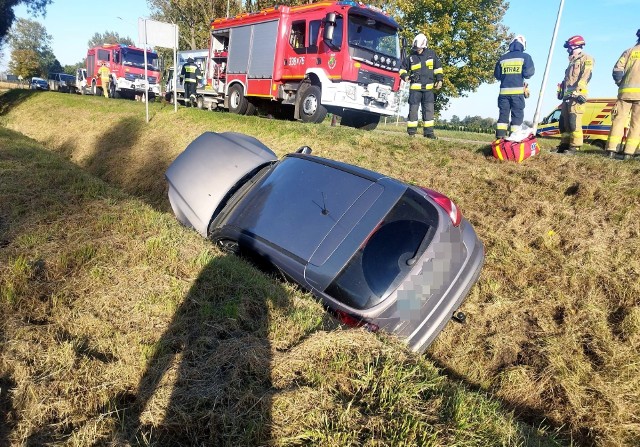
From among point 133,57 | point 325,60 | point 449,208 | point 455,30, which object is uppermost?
point 455,30

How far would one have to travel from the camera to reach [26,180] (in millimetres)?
5438

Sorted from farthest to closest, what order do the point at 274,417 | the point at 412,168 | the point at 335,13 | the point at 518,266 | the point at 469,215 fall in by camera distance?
the point at 335,13
the point at 412,168
the point at 469,215
the point at 518,266
the point at 274,417

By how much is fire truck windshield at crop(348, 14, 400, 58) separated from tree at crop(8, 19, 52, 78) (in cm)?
5741

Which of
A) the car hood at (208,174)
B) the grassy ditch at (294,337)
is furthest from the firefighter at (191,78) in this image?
the car hood at (208,174)

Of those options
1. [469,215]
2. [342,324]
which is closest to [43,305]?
[342,324]

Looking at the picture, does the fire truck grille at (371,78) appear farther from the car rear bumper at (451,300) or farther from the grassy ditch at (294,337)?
the car rear bumper at (451,300)

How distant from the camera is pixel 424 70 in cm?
881

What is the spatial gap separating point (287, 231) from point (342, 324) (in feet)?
2.90

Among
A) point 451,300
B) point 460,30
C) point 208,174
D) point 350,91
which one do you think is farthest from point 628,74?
point 460,30

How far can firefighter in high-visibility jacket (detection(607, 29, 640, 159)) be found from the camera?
20.8 ft

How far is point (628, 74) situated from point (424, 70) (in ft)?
11.8

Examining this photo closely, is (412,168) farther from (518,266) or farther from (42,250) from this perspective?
(42,250)

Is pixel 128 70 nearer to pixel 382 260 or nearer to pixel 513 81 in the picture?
pixel 513 81

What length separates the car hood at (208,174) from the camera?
4223mm
